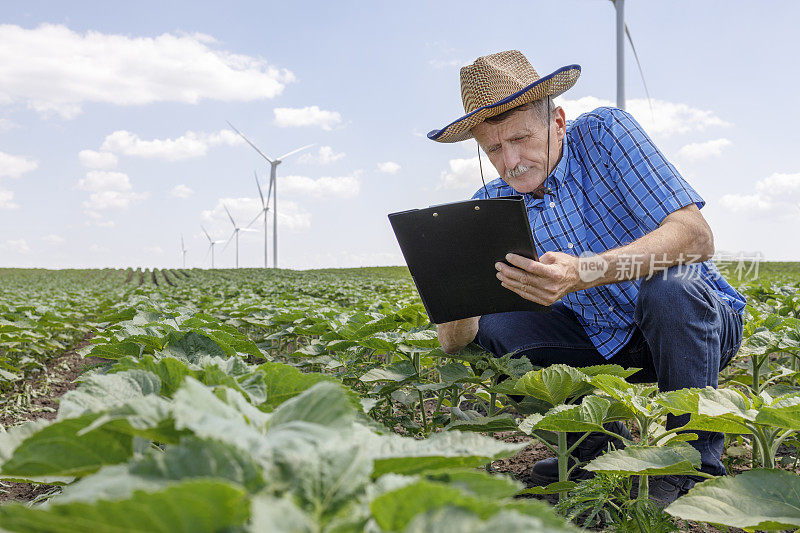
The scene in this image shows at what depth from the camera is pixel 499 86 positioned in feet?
10.3

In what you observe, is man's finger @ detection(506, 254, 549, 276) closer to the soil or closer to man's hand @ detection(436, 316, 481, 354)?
man's hand @ detection(436, 316, 481, 354)

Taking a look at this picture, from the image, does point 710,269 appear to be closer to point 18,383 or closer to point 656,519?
point 656,519

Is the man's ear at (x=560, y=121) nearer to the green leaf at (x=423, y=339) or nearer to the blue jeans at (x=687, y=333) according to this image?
the blue jeans at (x=687, y=333)

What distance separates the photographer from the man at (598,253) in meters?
2.75

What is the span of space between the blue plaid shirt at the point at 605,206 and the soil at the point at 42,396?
2.44 meters

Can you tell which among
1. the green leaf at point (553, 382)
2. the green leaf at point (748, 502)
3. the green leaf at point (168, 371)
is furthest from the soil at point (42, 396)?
the green leaf at point (748, 502)

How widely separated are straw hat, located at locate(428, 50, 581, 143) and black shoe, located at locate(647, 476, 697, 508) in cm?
187

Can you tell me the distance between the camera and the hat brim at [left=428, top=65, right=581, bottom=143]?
3.02 m

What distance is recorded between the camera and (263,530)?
0.66 metres

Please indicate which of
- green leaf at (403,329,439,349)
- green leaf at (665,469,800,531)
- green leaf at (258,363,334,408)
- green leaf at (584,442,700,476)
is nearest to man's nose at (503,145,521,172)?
green leaf at (403,329,439,349)

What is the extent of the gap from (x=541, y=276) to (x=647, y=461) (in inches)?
40.3

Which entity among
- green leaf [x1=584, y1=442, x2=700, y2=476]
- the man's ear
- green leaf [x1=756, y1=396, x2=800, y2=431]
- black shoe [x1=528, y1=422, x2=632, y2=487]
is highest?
the man's ear

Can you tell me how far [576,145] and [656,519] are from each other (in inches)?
81.8

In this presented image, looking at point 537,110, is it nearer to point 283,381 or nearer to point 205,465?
point 283,381
